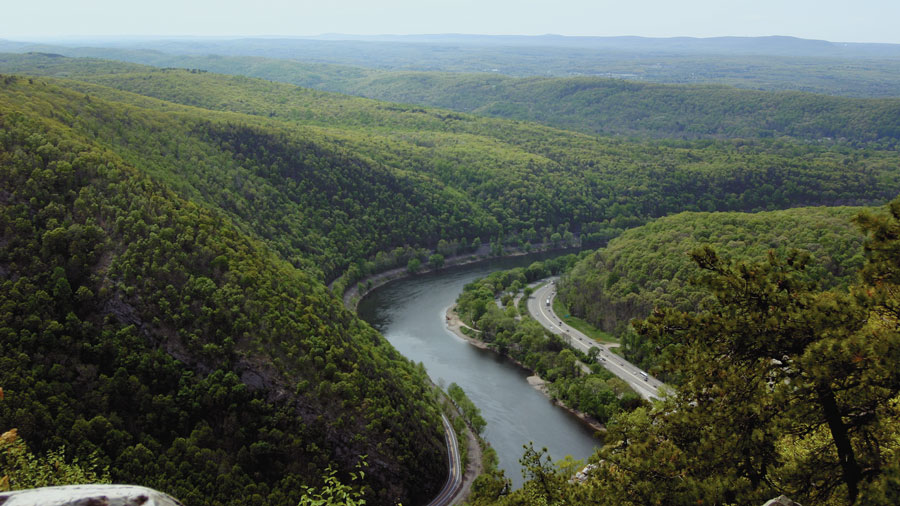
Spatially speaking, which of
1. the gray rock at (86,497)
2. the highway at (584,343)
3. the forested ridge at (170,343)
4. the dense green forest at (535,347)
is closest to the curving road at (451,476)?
the forested ridge at (170,343)

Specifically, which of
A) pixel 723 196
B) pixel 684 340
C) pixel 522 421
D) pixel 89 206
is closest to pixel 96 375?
pixel 89 206

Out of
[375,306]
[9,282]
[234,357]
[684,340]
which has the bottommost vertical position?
[375,306]

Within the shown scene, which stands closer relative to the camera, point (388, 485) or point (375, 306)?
point (388, 485)

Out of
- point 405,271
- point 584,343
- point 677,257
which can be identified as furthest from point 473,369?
point 405,271

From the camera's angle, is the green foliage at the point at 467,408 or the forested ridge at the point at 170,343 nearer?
the forested ridge at the point at 170,343

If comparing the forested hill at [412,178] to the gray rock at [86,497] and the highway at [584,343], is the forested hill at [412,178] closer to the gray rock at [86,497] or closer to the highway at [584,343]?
the highway at [584,343]

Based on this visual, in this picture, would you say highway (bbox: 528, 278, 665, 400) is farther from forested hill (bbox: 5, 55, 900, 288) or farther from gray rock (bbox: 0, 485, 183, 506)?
gray rock (bbox: 0, 485, 183, 506)

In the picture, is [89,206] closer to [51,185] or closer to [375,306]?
[51,185]
